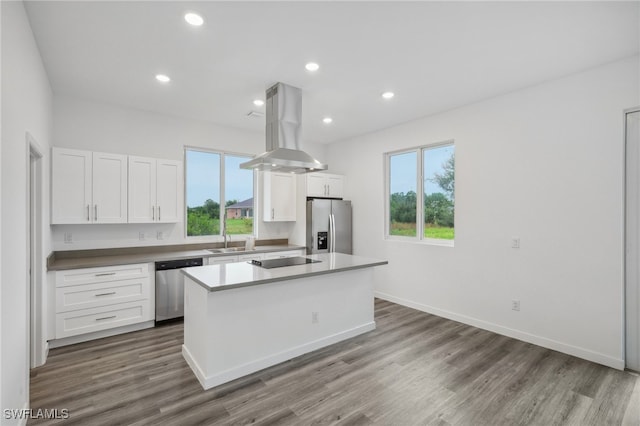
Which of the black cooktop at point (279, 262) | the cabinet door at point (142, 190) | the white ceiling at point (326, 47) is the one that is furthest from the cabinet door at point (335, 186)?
the cabinet door at point (142, 190)

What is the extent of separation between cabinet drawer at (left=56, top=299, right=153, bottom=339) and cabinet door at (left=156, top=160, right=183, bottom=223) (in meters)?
1.13

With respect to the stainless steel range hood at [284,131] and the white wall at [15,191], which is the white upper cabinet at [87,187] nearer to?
the white wall at [15,191]

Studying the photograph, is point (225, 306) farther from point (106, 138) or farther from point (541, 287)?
point (541, 287)

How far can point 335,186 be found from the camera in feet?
18.5

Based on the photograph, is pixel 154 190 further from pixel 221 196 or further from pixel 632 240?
pixel 632 240

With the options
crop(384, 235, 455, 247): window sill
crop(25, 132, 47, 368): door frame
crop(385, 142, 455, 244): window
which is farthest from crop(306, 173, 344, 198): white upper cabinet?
crop(25, 132, 47, 368): door frame

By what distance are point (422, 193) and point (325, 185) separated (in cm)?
168

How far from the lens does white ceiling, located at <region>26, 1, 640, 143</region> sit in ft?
7.17

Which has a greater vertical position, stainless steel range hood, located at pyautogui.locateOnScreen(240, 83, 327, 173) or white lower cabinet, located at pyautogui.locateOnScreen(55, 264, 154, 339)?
stainless steel range hood, located at pyautogui.locateOnScreen(240, 83, 327, 173)

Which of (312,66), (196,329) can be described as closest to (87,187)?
(196,329)

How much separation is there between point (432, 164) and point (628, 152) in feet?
6.86

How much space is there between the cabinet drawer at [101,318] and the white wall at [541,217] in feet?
12.0

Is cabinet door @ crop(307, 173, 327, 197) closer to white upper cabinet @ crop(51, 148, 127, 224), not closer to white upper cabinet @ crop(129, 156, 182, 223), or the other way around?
white upper cabinet @ crop(129, 156, 182, 223)

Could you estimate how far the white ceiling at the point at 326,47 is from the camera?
86.0 inches
